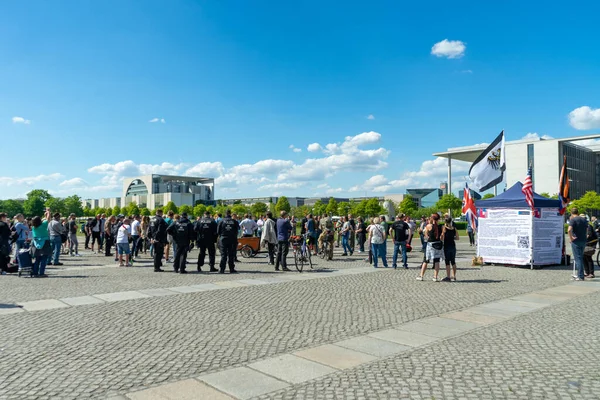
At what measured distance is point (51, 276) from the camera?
13.5m

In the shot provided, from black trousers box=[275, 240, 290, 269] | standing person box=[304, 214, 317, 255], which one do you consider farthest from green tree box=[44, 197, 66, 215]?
black trousers box=[275, 240, 290, 269]

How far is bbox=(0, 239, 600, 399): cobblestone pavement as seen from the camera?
16.2ft

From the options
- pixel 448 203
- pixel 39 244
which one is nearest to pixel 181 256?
pixel 39 244

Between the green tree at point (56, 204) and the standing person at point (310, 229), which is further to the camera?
the green tree at point (56, 204)

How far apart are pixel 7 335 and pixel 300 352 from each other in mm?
4413

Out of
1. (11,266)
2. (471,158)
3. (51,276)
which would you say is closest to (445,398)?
(51,276)

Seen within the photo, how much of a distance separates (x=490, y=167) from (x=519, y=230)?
3077mm

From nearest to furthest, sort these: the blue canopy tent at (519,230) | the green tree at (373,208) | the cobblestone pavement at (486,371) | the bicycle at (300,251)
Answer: the cobblestone pavement at (486,371), the bicycle at (300,251), the blue canopy tent at (519,230), the green tree at (373,208)

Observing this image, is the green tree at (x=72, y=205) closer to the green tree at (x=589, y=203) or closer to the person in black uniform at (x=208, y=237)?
the green tree at (x=589, y=203)

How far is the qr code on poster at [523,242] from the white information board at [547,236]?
239mm

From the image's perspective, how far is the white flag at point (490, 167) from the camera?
679 inches

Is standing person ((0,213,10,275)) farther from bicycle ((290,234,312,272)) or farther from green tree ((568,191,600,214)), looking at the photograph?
green tree ((568,191,600,214))

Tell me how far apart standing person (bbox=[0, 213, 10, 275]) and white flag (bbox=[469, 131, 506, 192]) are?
53.6ft

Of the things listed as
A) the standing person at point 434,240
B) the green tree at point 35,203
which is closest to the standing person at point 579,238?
the standing person at point 434,240
